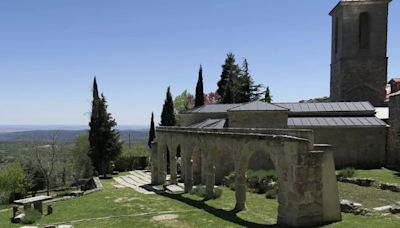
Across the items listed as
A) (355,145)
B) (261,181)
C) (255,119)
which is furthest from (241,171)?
(355,145)

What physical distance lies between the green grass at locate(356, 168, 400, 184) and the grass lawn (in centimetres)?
957

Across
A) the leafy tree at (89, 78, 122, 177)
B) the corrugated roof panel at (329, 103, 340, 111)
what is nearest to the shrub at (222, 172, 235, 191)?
the corrugated roof panel at (329, 103, 340, 111)

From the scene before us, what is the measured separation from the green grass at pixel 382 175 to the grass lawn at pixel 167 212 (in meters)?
9.57

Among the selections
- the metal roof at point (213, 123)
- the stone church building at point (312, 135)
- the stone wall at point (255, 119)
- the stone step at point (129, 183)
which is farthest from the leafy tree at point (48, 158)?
the stone wall at point (255, 119)

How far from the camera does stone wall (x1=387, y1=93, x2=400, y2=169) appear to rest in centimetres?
3216

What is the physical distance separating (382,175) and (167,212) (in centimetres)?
1795

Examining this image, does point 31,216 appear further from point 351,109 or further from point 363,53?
point 363,53

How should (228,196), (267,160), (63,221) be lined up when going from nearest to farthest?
(63,221)
(228,196)
(267,160)

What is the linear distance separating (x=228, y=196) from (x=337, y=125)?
13.8 m

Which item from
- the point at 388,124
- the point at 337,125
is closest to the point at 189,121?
the point at 337,125

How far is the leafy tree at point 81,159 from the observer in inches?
2192

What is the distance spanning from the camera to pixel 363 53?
4319 cm

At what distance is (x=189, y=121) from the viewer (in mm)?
40656

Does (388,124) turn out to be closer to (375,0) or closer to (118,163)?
(375,0)
